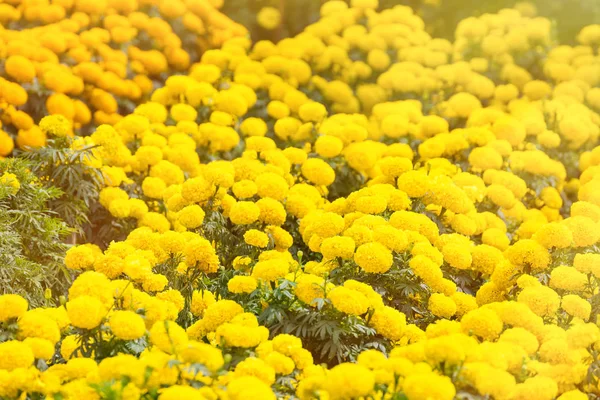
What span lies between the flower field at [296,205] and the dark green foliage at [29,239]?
0.02 meters

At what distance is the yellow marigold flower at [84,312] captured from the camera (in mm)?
3205

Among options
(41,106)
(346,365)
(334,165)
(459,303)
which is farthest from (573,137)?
(346,365)

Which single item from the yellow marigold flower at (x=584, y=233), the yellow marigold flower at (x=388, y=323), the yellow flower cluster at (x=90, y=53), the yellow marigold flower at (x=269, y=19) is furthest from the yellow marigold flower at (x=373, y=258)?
the yellow marigold flower at (x=269, y=19)

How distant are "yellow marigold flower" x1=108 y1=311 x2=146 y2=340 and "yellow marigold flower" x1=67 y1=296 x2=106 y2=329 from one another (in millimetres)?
62

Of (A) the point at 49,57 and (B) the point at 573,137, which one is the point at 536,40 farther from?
(A) the point at 49,57

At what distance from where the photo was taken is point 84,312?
10.5ft

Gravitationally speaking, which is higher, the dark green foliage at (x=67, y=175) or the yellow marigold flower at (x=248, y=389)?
the yellow marigold flower at (x=248, y=389)

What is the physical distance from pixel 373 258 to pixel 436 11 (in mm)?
5001

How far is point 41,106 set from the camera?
635cm

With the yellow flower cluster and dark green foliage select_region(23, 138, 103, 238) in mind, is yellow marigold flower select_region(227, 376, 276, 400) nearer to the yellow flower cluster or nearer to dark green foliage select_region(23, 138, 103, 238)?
dark green foliage select_region(23, 138, 103, 238)

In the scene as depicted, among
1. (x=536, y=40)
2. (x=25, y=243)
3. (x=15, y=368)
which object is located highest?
(x=536, y=40)

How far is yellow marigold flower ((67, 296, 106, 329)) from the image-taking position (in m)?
3.21

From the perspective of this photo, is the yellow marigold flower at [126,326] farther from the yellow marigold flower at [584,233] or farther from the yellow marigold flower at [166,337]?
the yellow marigold flower at [584,233]

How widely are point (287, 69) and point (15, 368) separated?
4568 millimetres
